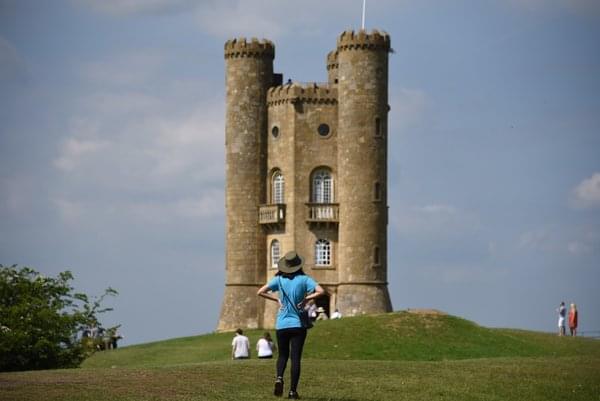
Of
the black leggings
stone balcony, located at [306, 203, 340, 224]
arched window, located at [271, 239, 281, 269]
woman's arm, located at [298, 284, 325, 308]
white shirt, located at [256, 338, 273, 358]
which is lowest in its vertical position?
the black leggings

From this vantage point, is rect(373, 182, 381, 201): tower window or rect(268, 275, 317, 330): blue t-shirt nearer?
rect(268, 275, 317, 330): blue t-shirt

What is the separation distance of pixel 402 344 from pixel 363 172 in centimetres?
1886

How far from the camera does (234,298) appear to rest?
73.8 meters

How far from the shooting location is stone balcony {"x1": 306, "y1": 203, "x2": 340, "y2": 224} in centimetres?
7169

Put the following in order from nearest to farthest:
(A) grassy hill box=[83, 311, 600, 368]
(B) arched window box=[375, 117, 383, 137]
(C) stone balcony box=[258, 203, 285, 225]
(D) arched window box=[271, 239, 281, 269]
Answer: (A) grassy hill box=[83, 311, 600, 368] → (B) arched window box=[375, 117, 383, 137] → (C) stone balcony box=[258, 203, 285, 225] → (D) arched window box=[271, 239, 281, 269]

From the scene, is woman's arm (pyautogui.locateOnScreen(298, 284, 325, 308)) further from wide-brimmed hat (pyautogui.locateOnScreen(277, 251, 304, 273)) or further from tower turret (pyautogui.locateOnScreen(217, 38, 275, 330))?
tower turret (pyautogui.locateOnScreen(217, 38, 275, 330))

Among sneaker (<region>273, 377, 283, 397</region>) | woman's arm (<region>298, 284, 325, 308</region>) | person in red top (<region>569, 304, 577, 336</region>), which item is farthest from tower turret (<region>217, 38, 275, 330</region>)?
woman's arm (<region>298, 284, 325, 308</region>)

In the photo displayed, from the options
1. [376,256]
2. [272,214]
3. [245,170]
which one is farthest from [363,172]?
[245,170]

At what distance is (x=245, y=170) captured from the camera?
73875 millimetres

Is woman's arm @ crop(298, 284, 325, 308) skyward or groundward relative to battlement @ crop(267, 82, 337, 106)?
groundward

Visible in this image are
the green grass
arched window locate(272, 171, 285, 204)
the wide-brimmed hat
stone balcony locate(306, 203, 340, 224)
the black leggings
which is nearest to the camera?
the black leggings

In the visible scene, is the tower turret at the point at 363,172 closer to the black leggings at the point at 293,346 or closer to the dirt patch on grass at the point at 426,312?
the dirt patch on grass at the point at 426,312

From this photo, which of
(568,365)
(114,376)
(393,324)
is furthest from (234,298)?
Answer: (114,376)

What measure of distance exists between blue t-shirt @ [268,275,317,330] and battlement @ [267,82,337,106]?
158ft
